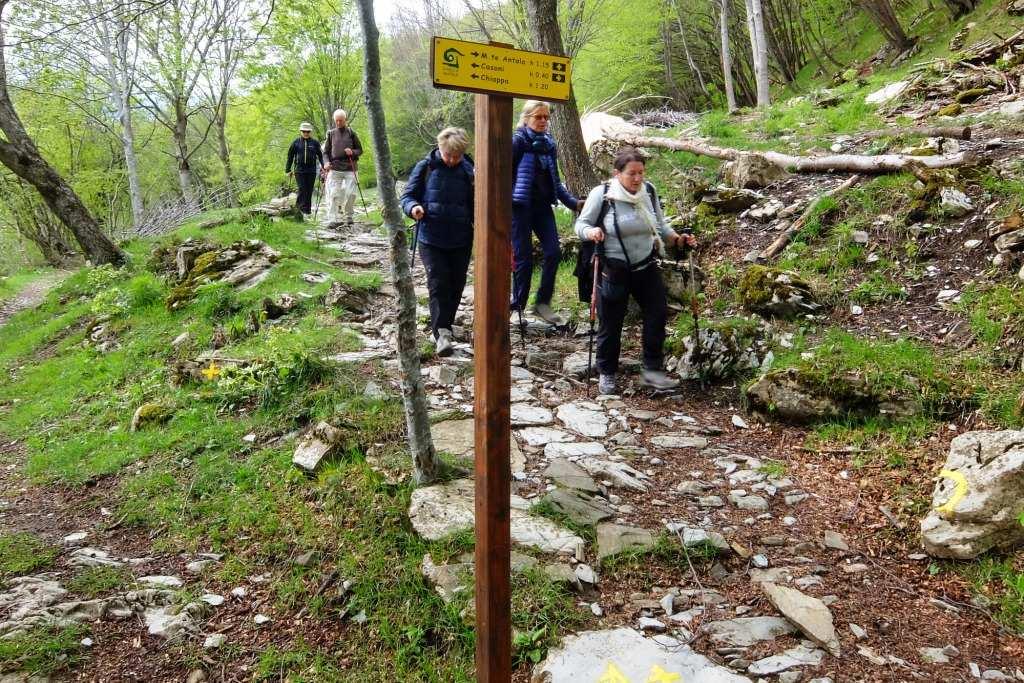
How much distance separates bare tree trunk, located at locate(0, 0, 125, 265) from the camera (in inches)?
412

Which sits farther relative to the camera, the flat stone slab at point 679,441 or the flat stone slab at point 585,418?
the flat stone slab at point 585,418

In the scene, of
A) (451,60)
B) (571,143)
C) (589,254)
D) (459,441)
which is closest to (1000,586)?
(459,441)

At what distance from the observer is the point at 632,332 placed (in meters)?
6.96

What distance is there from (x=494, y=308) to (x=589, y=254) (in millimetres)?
3434

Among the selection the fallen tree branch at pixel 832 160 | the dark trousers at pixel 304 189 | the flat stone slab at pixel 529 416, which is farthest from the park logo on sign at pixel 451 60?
the dark trousers at pixel 304 189

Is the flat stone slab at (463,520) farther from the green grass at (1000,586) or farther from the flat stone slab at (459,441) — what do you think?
the green grass at (1000,586)

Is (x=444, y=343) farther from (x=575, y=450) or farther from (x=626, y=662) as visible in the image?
(x=626, y=662)

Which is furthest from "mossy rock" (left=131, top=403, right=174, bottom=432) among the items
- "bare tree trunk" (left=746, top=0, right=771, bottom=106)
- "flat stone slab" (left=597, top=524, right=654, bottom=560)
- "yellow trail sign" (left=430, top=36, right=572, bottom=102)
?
"bare tree trunk" (left=746, top=0, right=771, bottom=106)

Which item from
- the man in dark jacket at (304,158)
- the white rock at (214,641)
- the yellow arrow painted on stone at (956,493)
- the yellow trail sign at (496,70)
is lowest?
the white rock at (214,641)

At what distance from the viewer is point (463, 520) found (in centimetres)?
376

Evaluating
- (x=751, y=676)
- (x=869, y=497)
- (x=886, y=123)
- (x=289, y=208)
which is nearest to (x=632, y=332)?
(x=869, y=497)

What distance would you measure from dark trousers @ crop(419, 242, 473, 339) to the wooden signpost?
140 inches

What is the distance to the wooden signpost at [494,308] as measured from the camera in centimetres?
241

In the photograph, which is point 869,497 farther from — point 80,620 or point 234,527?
point 80,620
